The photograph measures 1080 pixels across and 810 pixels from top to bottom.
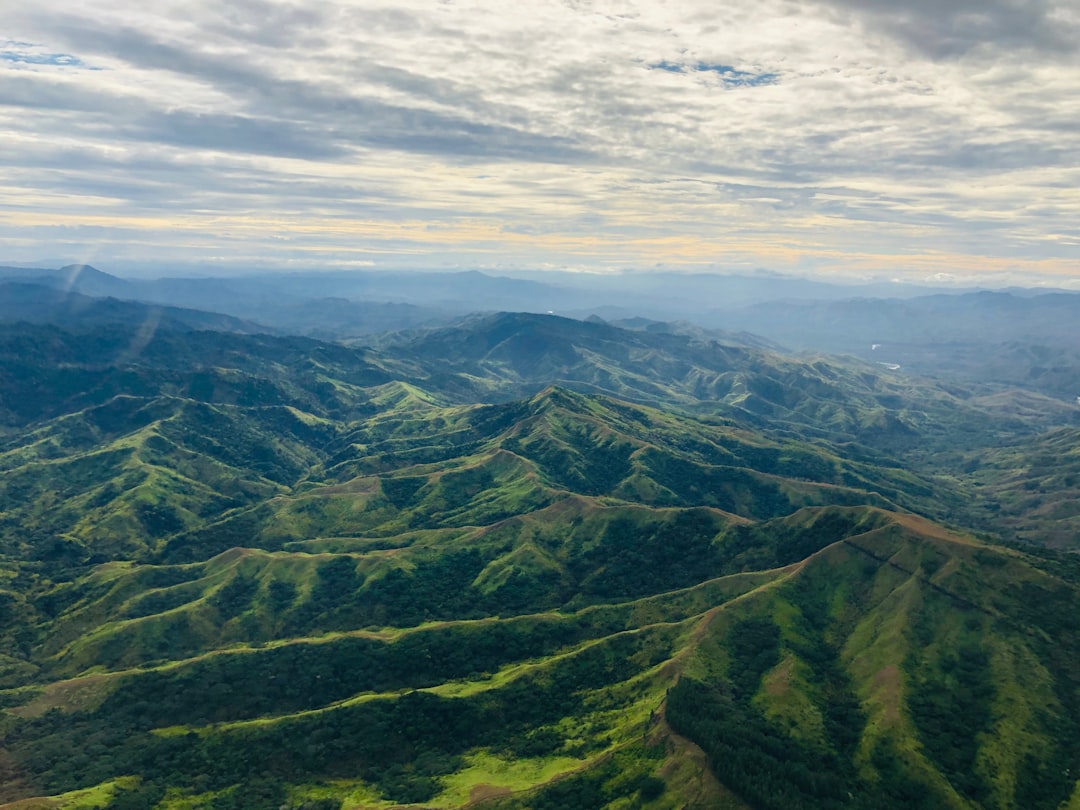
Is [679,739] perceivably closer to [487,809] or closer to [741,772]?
[741,772]

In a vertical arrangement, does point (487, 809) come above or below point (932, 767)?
below

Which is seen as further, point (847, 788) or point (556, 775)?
point (556, 775)

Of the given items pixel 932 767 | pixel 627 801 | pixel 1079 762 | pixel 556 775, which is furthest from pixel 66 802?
pixel 1079 762

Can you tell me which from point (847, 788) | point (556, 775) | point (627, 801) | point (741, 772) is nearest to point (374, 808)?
point (556, 775)

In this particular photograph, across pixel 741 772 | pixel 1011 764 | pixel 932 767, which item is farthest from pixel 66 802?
pixel 1011 764

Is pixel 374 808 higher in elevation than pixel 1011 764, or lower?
lower

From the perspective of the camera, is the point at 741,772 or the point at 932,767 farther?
the point at 932,767

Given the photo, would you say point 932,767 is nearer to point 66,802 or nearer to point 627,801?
point 627,801
